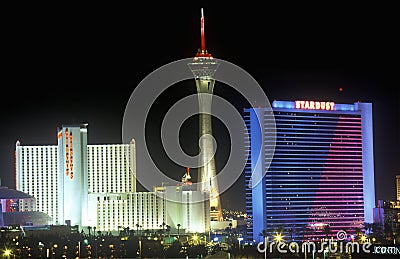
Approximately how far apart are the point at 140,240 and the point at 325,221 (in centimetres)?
1642

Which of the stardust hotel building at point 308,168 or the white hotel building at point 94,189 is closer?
the white hotel building at point 94,189

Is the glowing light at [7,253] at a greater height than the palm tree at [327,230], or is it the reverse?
the palm tree at [327,230]

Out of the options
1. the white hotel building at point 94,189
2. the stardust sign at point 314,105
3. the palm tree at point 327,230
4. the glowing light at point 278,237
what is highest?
the stardust sign at point 314,105

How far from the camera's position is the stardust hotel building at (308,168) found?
67.0 m

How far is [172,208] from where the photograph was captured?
Answer: 225 feet

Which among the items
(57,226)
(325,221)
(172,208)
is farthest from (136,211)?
(325,221)

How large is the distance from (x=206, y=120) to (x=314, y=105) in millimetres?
11620

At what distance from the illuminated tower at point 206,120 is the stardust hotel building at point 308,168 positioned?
8.63 meters

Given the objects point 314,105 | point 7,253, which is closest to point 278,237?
point 314,105

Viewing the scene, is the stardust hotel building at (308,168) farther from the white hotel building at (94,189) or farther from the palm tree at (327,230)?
the white hotel building at (94,189)

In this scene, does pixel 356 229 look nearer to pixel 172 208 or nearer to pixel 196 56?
pixel 172 208

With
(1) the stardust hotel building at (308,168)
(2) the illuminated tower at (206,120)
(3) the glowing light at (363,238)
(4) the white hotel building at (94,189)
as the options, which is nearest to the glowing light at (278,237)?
(1) the stardust hotel building at (308,168)

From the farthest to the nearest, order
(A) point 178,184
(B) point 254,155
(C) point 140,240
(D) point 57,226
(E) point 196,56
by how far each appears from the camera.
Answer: (E) point 196,56 < (A) point 178,184 < (B) point 254,155 < (D) point 57,226 < (C) point 140,240

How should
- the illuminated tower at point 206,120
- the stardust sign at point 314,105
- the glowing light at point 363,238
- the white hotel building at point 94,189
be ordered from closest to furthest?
the glowing light at point 363,238, the white hotel building at point 94,189, the stardust sign at point 314,105, the illuminated tower at point 206,120
